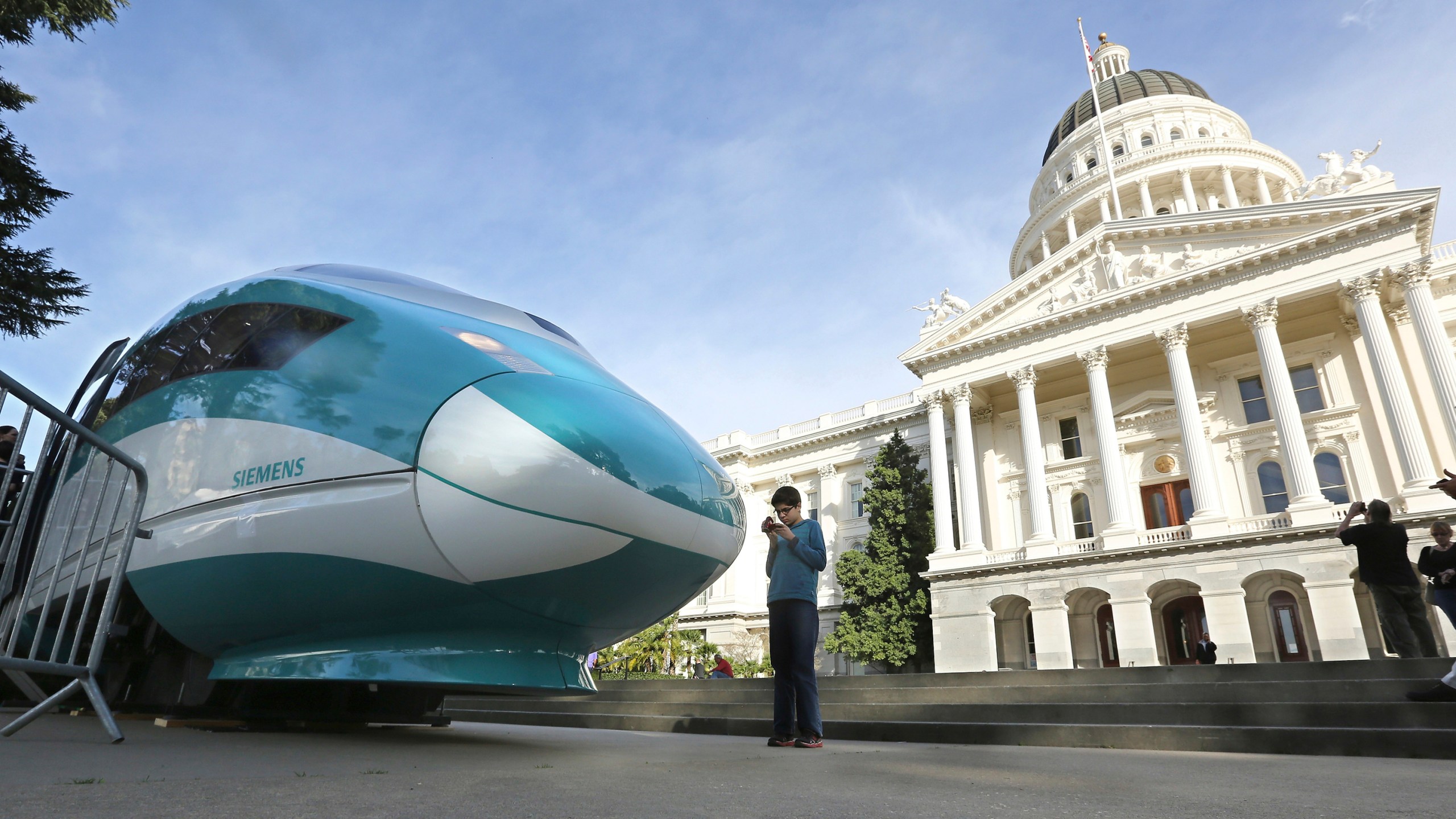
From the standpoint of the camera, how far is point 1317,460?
24.5 meters

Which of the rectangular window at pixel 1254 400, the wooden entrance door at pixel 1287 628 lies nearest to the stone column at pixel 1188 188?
the rectangular window at pixel 1254 400

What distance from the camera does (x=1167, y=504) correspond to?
2711 cm

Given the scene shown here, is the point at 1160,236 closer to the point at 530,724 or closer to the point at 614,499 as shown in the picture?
the point at 530,724

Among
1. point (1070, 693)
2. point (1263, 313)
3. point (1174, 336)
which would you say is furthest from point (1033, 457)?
point (1070, 693)

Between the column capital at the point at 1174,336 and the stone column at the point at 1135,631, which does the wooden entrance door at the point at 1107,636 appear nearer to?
the stone column at the point at 1135,631

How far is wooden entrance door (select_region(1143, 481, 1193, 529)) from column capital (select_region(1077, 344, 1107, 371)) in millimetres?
4761

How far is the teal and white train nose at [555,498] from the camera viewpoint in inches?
125

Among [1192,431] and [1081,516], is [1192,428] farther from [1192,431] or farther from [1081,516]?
[1081,516]

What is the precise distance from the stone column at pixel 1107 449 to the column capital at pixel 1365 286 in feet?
22.1

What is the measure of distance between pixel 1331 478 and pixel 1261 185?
23499 mm

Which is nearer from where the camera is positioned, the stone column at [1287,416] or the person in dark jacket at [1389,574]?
the person in dark jacket at [1389,574]

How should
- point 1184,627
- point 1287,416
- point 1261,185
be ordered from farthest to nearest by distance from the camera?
point 1261,185 < point 1184,627 < point 1287,416

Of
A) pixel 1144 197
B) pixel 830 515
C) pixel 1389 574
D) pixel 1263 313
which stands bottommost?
pixel 1389 574

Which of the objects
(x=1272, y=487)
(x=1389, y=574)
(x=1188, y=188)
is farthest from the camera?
(x=1188, y=188)
